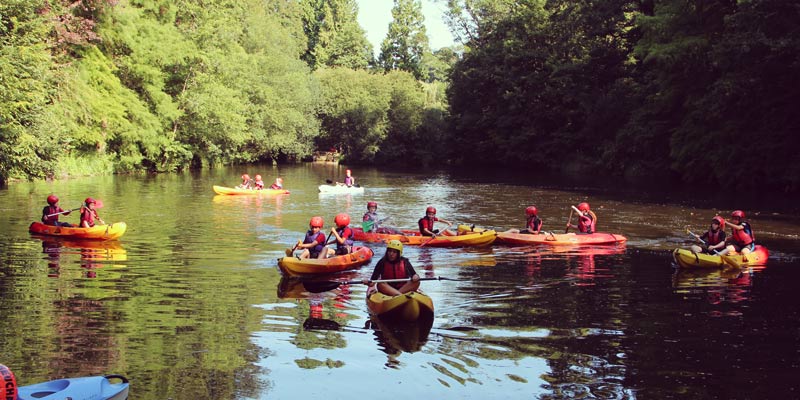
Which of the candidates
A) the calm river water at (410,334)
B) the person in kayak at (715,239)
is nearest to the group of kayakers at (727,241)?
the person in kayak at (715,239)

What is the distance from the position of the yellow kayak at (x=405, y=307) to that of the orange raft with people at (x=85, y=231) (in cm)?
949

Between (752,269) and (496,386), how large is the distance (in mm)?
9481

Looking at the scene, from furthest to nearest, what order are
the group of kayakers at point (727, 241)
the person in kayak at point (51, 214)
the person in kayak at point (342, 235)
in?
the person in kayak at point (51, 214), the group of kayakers at point (727, 241), the person in kayak at point (342, 235)

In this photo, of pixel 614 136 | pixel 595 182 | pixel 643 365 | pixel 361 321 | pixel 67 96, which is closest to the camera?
pixel 643 365

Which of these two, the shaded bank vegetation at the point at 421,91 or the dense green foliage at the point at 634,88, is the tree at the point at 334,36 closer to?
the shaded bank vegetation at the point at 421,91

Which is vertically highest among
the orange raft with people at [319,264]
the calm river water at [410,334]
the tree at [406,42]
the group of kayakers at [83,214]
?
the tree at [406,42]

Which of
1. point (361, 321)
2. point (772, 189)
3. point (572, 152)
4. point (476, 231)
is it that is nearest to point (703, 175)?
point (772, 189)

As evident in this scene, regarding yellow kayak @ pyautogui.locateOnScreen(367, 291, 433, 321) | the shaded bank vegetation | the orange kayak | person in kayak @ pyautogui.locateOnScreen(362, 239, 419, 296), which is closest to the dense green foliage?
the shaded bank vegetation

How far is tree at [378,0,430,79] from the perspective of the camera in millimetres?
83125

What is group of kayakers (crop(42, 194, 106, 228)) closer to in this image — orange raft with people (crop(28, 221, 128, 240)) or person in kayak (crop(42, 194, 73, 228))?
person in kayak (crop(42, 194, 73, 228))

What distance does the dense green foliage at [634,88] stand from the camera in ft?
97.4

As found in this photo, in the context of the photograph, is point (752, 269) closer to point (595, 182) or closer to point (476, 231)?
point (476, 231)

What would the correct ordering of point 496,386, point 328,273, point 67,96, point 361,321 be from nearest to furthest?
point 496,386 → point 361,321 → point 328,273 → point 67,96

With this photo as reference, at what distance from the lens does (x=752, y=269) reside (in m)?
15.5
